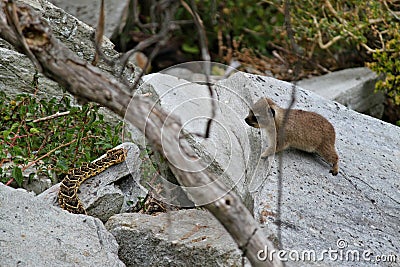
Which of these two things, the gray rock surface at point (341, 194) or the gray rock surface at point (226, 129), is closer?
the gray rock surface at point (341, 194)

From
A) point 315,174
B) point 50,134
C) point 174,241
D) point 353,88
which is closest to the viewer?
point 174,241

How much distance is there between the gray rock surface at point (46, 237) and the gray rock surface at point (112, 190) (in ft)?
2.07

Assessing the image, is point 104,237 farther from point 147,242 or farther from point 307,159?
point 307,159

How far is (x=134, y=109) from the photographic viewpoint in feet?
7.10

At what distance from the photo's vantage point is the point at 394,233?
359 centimetres

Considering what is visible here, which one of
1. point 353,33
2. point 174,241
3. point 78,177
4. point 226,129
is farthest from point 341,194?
point 353,33

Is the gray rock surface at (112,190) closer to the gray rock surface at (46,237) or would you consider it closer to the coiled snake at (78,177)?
the coiled snake at (78,177)

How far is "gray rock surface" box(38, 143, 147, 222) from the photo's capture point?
13.3 feet

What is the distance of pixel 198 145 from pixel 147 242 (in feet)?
2.58

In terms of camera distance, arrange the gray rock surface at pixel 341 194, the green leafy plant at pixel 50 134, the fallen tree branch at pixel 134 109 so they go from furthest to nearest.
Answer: the green leafy plant at pixel 50 134 < the gray rock surface at pixel 341 194 < the fallen tree branch at pixel 134 109

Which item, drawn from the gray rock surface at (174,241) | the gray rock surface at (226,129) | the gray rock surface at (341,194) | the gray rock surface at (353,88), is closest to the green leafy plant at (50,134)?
the gray rock surface at (226,129)

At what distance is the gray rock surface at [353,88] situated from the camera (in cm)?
647

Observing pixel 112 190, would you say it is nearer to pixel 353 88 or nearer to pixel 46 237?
pixel 46 237

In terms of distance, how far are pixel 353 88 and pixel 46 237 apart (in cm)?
417
